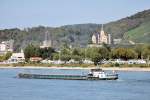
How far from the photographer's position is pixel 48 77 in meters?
104

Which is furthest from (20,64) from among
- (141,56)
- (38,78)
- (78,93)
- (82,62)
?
(78,93)

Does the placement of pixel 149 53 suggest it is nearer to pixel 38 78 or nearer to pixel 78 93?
pixel 38 78

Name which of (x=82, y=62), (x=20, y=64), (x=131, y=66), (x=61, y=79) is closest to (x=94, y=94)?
(x=61, y=79)

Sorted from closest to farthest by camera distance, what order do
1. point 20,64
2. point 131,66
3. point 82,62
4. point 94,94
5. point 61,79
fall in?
point 94,94, point 61,79, point 131,66, point 82,62, point 20,64

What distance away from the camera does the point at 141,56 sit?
17512 cm

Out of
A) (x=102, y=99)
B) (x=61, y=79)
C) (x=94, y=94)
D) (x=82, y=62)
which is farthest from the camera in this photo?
(x=82, y=62)

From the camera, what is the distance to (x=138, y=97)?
219ft

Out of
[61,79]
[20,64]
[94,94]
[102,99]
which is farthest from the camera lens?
[20,64]

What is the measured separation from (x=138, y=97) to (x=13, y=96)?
13.3 metres

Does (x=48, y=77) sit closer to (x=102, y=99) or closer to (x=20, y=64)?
(x=102, y=99)

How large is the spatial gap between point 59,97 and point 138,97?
8429 millimetres

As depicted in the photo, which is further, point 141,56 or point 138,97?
point 141,56

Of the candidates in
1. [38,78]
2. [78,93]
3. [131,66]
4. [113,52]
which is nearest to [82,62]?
[113,52]

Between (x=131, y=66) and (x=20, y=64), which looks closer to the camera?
(x=131, y=66)
